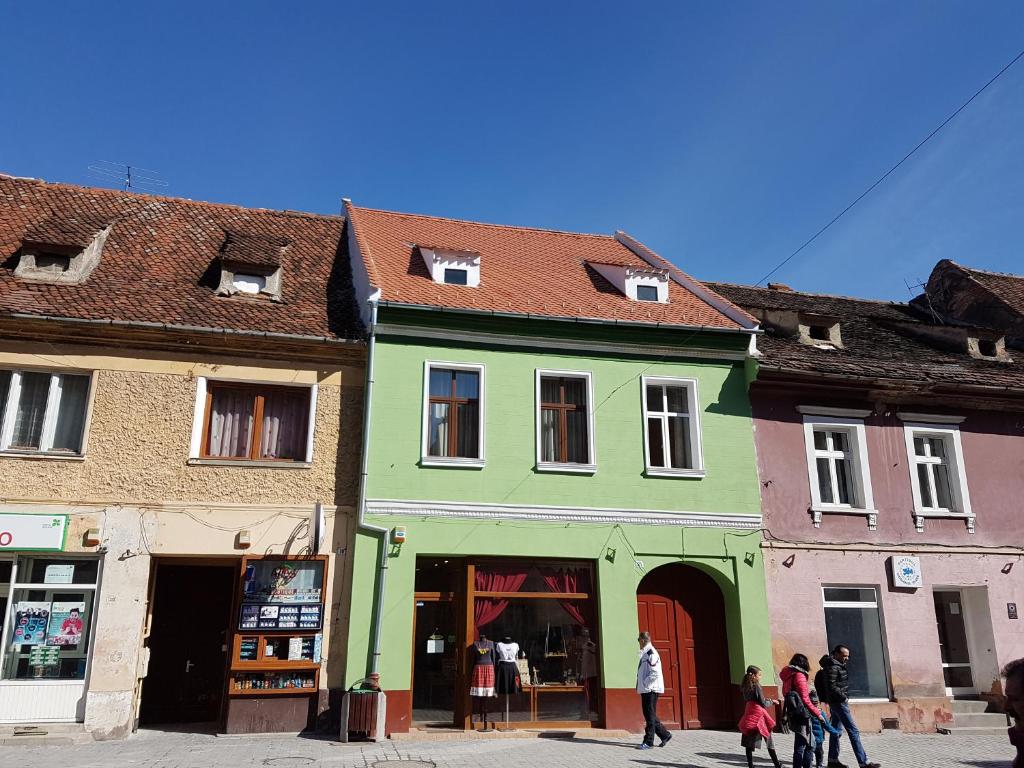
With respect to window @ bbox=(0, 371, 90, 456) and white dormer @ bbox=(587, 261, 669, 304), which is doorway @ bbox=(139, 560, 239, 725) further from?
white dormer @ bbox=(587, 261, 669, 304)

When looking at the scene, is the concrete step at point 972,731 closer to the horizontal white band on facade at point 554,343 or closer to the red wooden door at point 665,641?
the red wooden door at point 665,641

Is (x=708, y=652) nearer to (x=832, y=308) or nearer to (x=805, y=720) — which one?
(x=805, y=720)

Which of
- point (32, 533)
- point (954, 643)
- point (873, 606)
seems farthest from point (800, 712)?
point (32, 533)

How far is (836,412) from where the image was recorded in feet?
52.7

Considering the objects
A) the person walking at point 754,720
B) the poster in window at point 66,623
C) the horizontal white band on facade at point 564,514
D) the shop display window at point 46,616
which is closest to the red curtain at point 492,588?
the horizontal white band on facade at point 564,514

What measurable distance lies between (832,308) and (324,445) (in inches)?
551

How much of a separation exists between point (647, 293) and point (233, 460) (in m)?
8.94

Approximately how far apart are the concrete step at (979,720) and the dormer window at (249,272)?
14.7 metres

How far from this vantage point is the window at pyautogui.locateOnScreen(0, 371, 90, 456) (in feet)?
42.6

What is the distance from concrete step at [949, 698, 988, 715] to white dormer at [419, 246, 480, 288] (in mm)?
11981

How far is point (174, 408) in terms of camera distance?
13477 millimetres

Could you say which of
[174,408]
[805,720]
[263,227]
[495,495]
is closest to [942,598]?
[805,720]

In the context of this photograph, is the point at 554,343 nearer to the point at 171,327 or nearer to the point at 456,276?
the point at 456,276

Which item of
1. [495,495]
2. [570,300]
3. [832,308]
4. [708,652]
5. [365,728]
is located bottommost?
[365,728]
